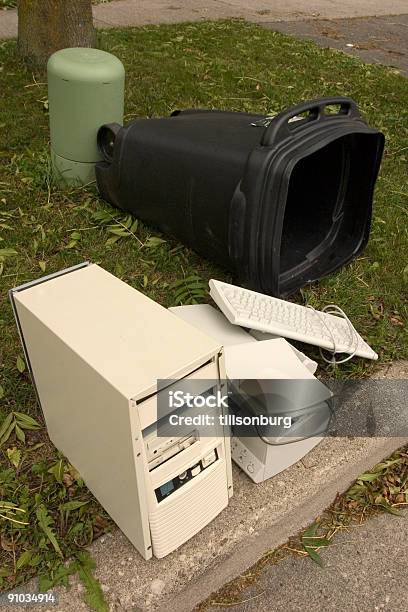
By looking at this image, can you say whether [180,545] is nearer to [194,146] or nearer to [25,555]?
[25,555]

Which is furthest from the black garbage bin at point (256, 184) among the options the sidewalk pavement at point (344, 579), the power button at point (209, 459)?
the sidewalk pavement at point (344, 579)

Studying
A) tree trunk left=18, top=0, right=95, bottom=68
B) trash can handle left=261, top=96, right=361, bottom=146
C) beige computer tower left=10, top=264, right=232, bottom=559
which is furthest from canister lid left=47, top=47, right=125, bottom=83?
tree trunk left=18, top=0, right=95, bottom=68

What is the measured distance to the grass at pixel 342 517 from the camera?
6.01ft

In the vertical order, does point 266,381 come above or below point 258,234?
below

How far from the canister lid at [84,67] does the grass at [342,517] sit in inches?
94.3

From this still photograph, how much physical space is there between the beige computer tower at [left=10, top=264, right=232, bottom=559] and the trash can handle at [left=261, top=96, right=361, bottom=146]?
37.0 inches

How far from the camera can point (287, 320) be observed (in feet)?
7.65

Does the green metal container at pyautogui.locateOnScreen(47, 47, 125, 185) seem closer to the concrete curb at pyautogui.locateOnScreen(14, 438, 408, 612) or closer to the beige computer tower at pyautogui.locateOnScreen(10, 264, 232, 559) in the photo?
the beige computer tower at pyautogui.locateOnScreen(10, 264, 232, 559)

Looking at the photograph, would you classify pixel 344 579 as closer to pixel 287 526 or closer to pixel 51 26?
pixel 287 526

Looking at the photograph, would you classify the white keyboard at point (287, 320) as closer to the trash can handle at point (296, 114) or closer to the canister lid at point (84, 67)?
the trash can handle at point (296, 114)

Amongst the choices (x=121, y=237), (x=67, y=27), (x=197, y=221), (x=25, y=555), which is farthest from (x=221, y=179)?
(x=67, y=27)

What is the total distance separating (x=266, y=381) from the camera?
195cm

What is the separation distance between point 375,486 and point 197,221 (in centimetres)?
138

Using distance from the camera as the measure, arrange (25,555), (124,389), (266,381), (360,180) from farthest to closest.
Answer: (360,180), (266,381), (25,555), (124,389)
